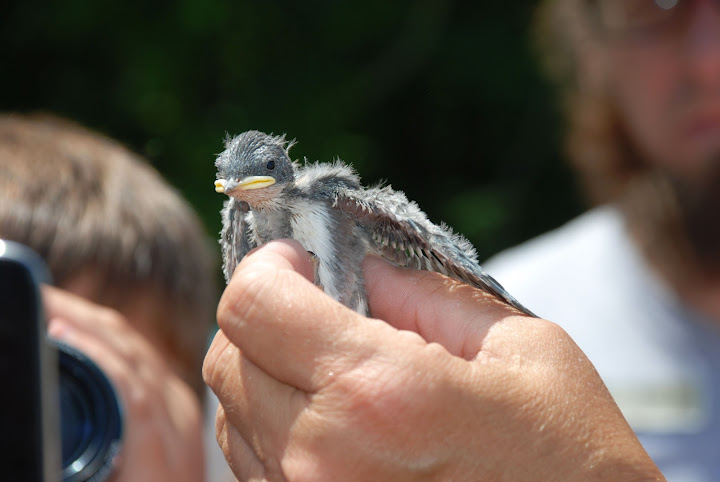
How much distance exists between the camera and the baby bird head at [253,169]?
5.01 ft

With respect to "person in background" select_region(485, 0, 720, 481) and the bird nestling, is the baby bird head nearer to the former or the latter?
the bird nestling

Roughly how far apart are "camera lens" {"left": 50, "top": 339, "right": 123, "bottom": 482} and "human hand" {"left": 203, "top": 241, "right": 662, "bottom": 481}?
682mm

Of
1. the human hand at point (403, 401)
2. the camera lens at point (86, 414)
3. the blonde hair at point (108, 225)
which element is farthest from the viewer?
the blonde hair at point (108, 225)

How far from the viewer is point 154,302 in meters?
2.56

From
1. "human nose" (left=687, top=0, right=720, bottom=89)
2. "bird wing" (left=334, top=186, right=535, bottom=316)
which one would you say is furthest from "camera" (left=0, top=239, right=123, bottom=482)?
"human nose" (left=687, top=0, right=720, bottom=89)

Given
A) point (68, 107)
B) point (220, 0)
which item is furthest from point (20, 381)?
point (68, 107)

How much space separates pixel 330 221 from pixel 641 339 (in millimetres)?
2504

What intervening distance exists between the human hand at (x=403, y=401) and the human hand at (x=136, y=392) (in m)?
0.84

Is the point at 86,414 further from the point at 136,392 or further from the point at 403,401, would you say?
the point at 403,401

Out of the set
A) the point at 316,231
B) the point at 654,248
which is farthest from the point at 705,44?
the point at 316,231

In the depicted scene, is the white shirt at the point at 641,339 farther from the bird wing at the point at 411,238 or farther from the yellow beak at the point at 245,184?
the yellow beak at the point at 245,184

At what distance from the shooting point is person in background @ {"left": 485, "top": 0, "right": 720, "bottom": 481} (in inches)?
134

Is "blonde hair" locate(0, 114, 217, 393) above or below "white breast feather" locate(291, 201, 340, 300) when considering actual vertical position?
above

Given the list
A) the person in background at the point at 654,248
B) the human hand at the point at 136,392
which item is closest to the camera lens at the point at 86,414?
the human hand at the point at 136,392
